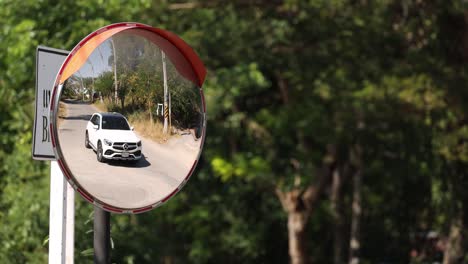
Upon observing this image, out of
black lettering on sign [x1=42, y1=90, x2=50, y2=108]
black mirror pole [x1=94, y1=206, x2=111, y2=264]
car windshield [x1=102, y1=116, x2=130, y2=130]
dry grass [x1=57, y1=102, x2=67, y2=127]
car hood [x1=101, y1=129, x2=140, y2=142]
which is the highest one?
black lettering on sign [x1=42, y1=90, x2=50, y2=108]

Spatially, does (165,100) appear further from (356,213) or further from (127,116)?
(356,213)

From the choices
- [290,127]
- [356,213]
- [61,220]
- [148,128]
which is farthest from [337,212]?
[148,128]

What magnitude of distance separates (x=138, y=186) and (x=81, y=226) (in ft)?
11.3

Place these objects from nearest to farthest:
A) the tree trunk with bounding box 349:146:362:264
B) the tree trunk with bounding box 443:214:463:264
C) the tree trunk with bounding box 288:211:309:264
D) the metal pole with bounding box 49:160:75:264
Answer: the metal pole with bounding box 49:160:75:264 → the tree trunk with bounding box 443:214:463:264 → the tree trunk with bounding box 288:211:309:264 → the tree trunk with bounding box 349:146:362:264

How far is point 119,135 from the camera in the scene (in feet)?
5.74

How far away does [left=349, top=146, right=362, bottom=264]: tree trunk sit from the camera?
7031mm

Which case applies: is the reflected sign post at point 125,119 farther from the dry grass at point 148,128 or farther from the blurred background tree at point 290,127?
the blurred background tree at point 290,127

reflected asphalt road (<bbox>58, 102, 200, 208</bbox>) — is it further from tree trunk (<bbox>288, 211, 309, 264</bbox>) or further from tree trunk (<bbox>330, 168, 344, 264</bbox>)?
tree trunk (<bbox>330, 168, 344, 264</bbox>)

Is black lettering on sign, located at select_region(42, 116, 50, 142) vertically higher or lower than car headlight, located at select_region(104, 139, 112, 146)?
higher

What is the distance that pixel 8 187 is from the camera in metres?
6.27

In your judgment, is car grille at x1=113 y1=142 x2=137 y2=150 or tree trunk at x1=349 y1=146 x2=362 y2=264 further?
tree trunk at x1=349 y1=146 x2=362 y2=264

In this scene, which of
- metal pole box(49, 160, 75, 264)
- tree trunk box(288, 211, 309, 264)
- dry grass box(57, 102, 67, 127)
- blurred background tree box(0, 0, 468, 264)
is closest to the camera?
dry grass box(57, 102, 67, 127)

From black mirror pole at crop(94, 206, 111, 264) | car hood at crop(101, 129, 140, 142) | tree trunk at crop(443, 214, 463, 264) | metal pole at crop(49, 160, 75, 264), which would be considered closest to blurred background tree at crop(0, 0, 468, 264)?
tree trunk at crop(443, 214, 463, 264)

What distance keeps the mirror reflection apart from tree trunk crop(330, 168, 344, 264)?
17.4 ft
